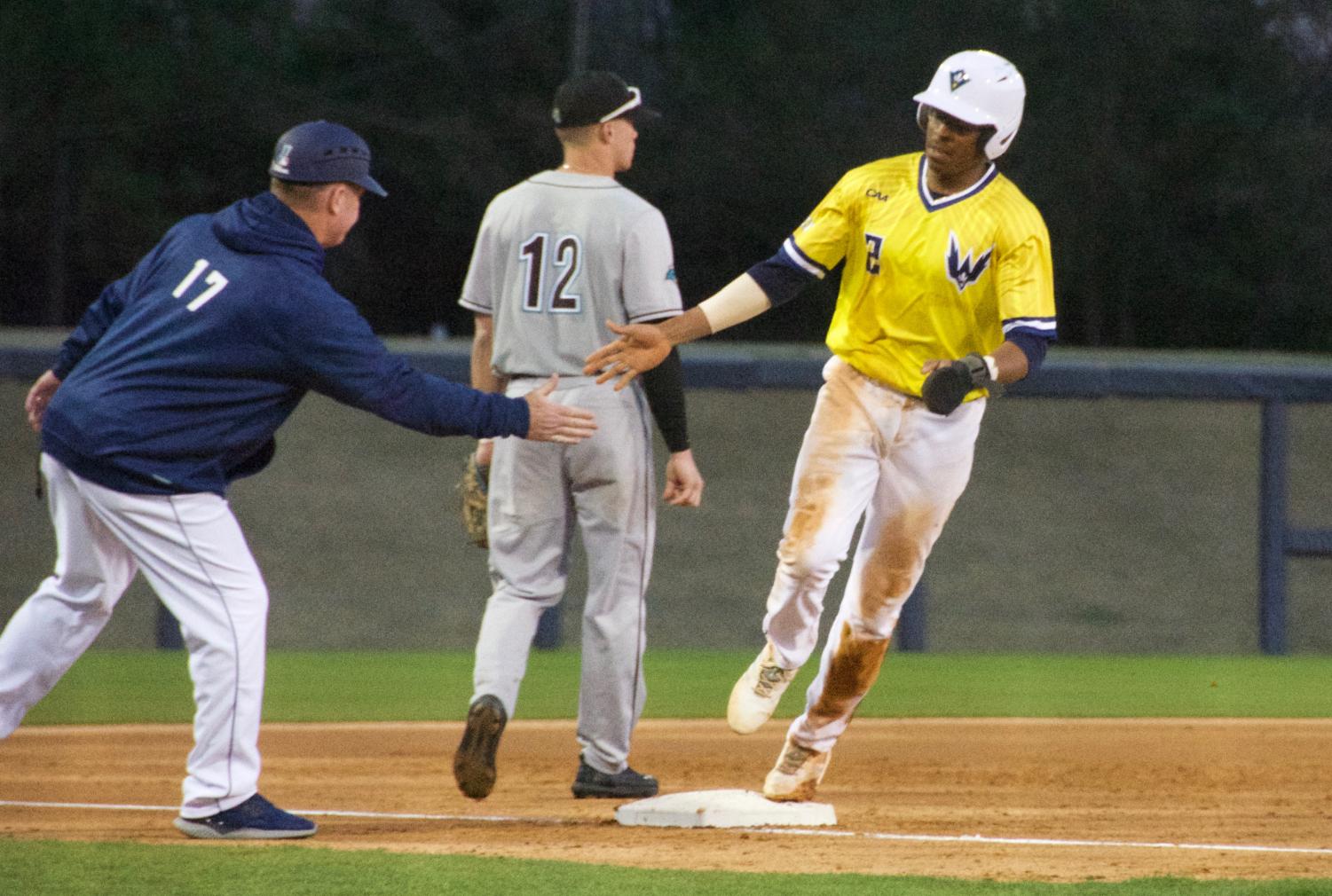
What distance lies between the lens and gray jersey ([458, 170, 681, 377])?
5.00m

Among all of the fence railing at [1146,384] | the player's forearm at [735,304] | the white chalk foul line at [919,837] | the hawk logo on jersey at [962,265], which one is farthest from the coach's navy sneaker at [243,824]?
the fence railing at [1146,384]

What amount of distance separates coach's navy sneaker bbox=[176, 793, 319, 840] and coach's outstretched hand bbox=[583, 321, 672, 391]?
1.33m

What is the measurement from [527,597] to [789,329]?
1969cm

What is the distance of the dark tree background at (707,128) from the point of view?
25938 millimetres

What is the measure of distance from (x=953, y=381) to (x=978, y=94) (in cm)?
76

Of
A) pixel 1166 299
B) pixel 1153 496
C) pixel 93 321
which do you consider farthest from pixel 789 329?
pixel 93 321

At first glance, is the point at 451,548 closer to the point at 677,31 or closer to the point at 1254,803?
the point at 1254,803

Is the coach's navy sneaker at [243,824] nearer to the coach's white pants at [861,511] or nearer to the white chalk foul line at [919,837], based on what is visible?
the white chalk foul line at [919,837]

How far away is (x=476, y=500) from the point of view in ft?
17.8

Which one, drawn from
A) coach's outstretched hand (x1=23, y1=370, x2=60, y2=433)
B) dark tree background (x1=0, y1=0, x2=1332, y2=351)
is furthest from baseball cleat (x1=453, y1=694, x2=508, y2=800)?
dark tree background (x1=0, y1=0, x2=1332, y2=351)

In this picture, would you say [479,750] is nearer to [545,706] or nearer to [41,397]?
[41,397]

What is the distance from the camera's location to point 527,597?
504cm

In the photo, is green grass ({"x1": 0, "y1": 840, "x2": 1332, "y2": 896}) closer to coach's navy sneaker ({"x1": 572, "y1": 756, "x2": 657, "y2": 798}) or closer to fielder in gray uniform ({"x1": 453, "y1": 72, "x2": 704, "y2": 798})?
fielder in gray uniform ({"x1": 453, "y1": 72, "x2": 704, "y2": 798})

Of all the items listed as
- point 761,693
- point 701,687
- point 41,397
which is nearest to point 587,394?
point 761,693
